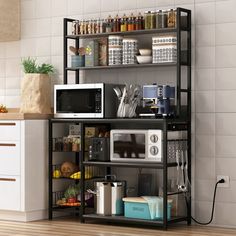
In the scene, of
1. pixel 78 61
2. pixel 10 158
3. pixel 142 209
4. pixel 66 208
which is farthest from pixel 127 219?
pixel 78 61

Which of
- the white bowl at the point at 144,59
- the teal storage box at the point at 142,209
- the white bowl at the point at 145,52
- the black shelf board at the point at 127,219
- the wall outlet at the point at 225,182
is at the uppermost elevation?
the white bowl at the point at 145,52

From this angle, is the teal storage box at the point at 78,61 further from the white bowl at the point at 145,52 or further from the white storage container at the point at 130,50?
the white bowl at the point at 145,52

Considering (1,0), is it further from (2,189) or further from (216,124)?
(216,124)

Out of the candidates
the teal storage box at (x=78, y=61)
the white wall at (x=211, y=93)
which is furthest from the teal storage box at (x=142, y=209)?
the teal storage box at (x=78, y=61)

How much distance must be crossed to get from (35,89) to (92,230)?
1.59m

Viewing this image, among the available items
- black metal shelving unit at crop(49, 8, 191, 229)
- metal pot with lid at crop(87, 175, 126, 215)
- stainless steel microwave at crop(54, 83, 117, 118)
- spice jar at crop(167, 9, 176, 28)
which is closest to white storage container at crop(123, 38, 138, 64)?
black metal shelving unit at crop(49, 8, 191, 229)

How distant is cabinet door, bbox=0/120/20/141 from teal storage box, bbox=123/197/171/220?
45.3 inches

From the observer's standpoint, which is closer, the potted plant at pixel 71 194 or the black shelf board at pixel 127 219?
the black shelf board at pixel 127 219

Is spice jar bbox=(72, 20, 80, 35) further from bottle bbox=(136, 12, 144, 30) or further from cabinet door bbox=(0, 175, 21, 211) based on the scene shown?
cabinet door bbox=(0, 175, 21, 211)

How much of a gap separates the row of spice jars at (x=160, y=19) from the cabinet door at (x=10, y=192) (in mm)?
1797

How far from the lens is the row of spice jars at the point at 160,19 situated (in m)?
6.44

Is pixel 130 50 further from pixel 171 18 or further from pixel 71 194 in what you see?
pixel 71 194

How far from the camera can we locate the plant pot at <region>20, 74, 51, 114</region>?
7121 millimetres

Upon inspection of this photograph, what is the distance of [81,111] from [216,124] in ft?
3.99
